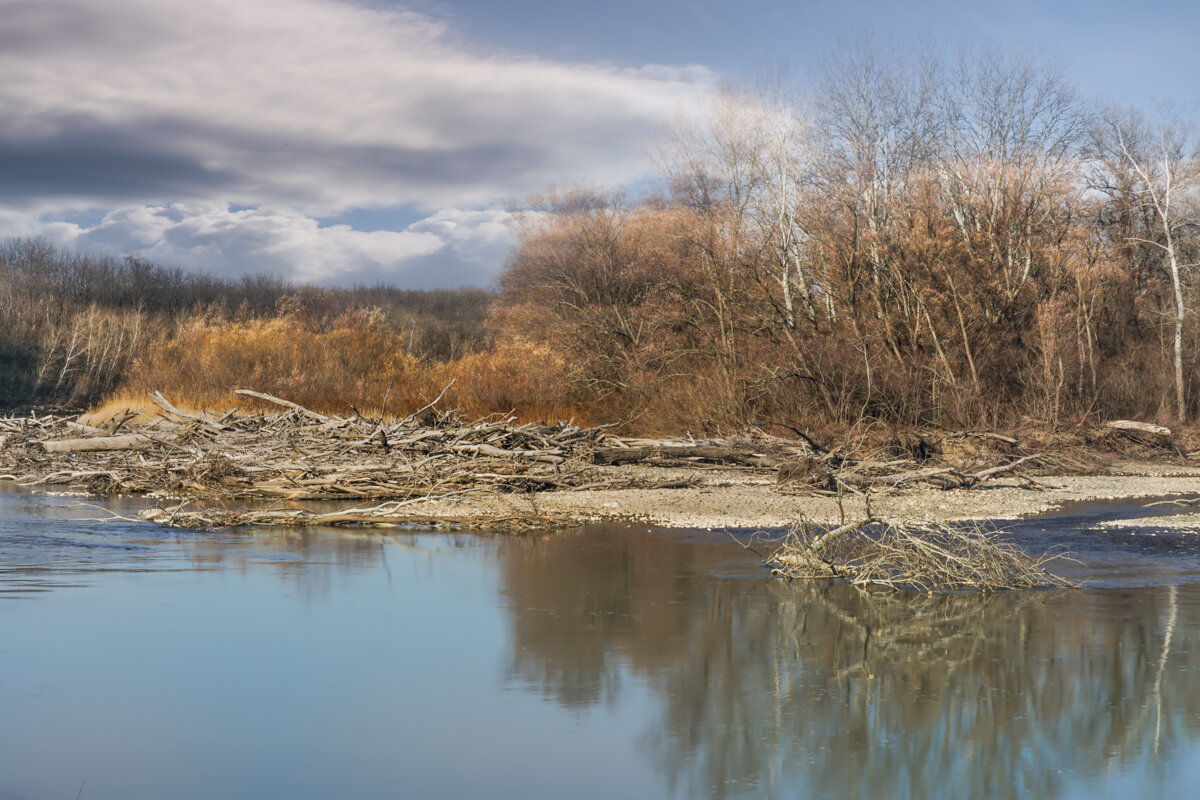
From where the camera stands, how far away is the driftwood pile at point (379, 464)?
48.7 feet

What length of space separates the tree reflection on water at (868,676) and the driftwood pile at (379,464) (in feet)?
15.4

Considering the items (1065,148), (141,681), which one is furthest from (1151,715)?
(1065,148)

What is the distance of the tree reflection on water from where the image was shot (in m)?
4.79

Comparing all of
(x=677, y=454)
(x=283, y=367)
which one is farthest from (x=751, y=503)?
(x=283, y=367)

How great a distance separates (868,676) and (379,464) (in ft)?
33.5

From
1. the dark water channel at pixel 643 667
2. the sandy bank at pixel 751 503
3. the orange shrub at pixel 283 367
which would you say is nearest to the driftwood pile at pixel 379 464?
the sandy bank at pixel 751 503

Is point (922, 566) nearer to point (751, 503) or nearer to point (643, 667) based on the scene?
point (643, 667)

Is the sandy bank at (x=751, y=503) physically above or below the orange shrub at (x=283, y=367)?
below

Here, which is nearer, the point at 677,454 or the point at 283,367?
the point at 677,454

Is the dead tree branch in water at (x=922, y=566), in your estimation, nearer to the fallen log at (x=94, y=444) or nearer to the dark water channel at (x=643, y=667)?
the dark water channel at (x=643, y=667)

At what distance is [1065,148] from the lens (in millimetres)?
38062

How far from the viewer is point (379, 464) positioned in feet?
49.8

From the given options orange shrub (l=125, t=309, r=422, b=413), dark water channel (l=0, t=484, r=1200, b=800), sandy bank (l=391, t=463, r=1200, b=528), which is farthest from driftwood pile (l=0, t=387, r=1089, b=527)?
orange shrub (l=125, t=309, r=422, b=413)

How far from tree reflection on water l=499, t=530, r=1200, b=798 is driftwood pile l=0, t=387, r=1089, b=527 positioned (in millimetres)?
4697
